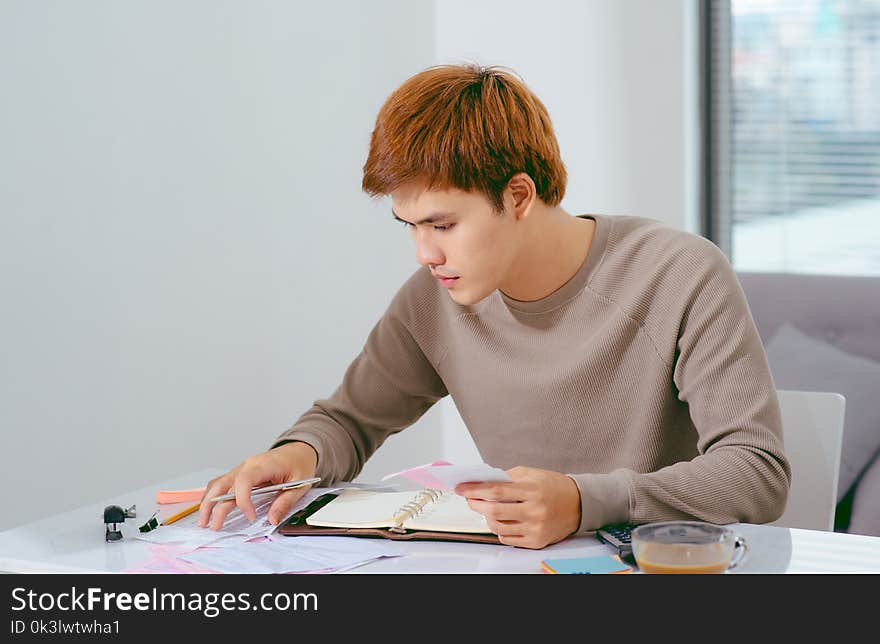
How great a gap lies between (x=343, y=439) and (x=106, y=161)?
0.94 meters

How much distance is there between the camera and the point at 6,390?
1.97 meters

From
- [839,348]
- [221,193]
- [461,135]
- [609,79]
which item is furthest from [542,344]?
[609,79]

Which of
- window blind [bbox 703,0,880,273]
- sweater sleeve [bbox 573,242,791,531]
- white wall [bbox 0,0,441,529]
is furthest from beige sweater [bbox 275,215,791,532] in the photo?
window blind [bbox 703,0,880,273]

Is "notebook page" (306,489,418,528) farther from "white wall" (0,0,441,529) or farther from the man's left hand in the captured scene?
"white wall" (0,0,441,529)

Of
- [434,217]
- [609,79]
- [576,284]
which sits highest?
[609,79]

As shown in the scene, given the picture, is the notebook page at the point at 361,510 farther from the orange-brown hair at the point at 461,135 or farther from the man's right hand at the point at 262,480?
the orange-brown hair at the point at 461,135

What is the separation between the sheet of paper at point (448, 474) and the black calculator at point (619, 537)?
0.13m

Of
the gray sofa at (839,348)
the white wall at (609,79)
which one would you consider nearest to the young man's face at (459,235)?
the gray sofa at (839,348)

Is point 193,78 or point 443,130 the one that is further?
point 193,78

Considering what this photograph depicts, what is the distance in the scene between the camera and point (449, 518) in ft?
4.05

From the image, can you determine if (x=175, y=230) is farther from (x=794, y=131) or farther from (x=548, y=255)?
(x=794, y=131)

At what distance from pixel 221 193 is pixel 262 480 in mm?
1252
